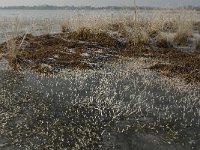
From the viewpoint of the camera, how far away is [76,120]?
311 inches

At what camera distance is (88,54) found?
15.4m

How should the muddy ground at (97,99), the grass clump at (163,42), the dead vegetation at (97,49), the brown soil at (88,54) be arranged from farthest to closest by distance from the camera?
the grass clump at (163,42)
the dead vegetation at (97,49)
the brown soil at (88,54)
the muddy ground at (97,99)

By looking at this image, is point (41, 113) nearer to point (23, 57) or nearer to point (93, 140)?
point (93, 140)

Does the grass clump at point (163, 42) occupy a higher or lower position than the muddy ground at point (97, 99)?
higher

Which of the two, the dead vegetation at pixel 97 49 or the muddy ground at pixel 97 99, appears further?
the dead vegetation at pixel 97 49

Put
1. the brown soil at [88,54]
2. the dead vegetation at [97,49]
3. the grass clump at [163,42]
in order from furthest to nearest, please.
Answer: the grass clump at [163,42] → the dead vegetation at [97,49] → the brown soil at [88,54]

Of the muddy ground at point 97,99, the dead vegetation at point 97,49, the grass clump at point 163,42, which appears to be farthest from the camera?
the grass clump at point 163,42

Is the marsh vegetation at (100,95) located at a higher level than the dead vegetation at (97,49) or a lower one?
lower

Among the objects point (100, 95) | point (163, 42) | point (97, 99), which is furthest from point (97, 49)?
point (97, 99)

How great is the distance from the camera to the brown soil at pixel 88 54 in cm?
1285

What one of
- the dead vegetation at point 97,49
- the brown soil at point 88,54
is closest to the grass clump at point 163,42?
the dead vegetation at point 97,49

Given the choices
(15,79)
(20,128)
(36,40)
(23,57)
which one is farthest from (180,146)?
(36,40)

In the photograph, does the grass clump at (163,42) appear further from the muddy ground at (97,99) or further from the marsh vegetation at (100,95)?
the muddy ground at (97,99)

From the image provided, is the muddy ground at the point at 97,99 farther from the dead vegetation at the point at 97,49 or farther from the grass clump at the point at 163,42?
the grass clump at the point at 163,42
